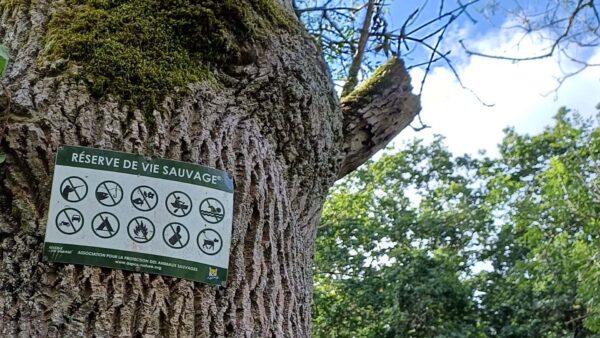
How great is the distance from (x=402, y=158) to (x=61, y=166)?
1400cm

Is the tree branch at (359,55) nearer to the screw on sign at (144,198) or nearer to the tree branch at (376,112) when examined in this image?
the tree branch at (376,112)

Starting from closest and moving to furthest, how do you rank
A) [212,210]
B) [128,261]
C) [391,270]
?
[128,261], [212,210], [391,270]

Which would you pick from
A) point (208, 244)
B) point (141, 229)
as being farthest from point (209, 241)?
point (141, 229)

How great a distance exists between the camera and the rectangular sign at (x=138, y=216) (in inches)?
42.4

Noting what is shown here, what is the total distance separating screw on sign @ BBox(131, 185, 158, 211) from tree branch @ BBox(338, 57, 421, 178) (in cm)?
78

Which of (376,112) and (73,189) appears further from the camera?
(376,112)

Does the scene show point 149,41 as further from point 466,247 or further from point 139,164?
point 466,247

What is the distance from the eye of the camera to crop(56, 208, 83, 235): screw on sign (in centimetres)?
108

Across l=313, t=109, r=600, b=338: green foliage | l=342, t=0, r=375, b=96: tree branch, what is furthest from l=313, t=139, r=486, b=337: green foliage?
l=342, t=0, r=375, b=96: tree branch

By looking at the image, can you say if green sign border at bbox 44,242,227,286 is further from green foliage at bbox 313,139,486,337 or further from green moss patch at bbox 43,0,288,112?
green foliage at bbox 313,139,486,337

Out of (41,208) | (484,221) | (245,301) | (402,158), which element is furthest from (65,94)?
(402,158)

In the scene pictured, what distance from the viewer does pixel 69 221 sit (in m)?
1.08

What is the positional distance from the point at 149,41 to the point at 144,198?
14.3 inches

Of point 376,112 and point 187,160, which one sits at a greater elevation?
point 376,112
